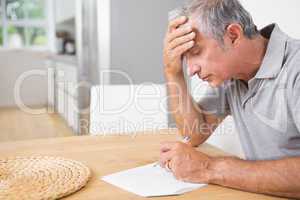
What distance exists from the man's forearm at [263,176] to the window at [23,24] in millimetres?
5565

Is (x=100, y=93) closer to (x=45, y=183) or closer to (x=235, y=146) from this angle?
A: (x=235, y=146)

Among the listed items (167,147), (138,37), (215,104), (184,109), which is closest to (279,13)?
(215,104)

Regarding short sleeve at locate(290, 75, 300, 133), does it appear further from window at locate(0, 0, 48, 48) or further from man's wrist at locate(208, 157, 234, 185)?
window at locate(0, 0, 48, 48)

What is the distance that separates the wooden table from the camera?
33.3 inches

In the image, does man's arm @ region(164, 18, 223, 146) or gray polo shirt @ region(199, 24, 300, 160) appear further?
man's arm @ region(164, 18, 223, 146)

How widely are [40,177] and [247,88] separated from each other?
2.39 ft

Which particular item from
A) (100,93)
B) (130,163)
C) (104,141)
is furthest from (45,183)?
(100,93)

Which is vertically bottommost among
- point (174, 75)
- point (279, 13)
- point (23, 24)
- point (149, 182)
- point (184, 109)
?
point (149, 182)

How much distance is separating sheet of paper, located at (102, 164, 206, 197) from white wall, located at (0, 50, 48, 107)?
16.5 feet

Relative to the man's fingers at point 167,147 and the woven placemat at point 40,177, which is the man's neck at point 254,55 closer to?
the man's fingers at point 167,147

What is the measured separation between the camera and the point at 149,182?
0.93 meters

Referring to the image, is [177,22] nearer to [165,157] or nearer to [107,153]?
[165,157]

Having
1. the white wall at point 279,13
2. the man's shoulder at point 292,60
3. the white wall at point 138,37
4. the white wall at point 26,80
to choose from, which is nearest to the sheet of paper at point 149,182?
the man's shoulder at point 292,60

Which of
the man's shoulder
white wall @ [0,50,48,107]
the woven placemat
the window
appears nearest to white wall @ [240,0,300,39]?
the man's shoulder
